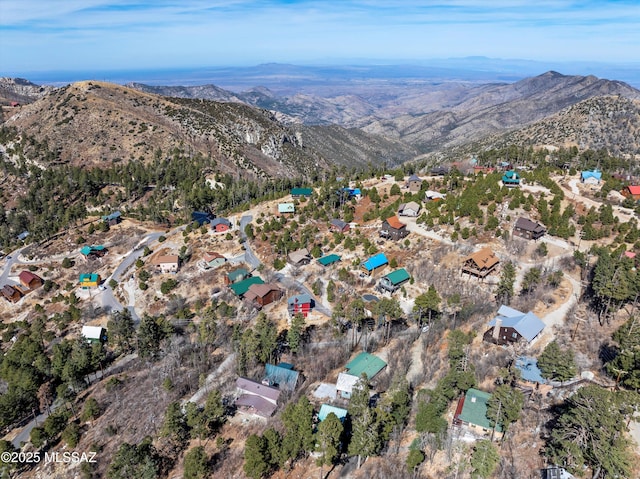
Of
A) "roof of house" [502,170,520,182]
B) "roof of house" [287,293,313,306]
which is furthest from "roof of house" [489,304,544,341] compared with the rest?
"roof of house" [502,170,520,182]

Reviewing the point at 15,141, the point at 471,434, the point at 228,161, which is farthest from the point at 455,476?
the point at 15,141

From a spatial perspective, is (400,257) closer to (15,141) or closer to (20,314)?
(20,314)

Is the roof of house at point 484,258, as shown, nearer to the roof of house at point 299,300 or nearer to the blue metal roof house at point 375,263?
the blue metal roof house at point 375,263

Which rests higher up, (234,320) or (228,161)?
(228,161)

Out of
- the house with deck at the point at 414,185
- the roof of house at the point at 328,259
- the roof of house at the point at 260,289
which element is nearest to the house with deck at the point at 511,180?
the house with deck at the point at 414,185

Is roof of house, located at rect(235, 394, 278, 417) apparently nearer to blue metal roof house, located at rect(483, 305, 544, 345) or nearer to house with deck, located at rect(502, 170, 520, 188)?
blue metal roof house, located at rect(483, 305, 544, 345)

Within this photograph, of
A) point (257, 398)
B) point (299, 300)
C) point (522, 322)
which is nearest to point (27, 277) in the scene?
point (299, 300)
